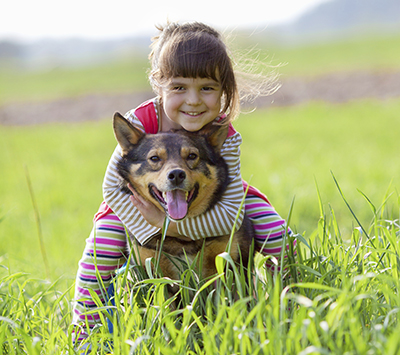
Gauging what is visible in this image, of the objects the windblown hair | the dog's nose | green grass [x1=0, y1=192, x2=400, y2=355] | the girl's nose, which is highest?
the windblown hair

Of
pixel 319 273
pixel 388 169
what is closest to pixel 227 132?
pixel 319 273

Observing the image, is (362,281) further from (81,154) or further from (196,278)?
(81,154)

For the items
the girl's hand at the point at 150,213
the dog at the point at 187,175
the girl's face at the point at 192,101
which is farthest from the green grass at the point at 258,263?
the girl's face at the point at 192,101

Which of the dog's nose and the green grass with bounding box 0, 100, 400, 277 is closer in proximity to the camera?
the dog's nose

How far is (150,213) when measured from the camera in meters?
2.48

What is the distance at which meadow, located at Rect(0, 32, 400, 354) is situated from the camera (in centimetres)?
172

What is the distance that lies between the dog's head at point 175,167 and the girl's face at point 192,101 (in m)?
0.07

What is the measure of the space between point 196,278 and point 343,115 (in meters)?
10.8

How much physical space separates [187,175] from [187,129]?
412mm

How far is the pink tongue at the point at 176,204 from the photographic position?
2307 mm

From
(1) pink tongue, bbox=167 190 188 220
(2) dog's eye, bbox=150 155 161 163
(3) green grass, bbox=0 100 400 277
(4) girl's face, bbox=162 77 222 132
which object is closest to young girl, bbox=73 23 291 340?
(4) girl's face, bbox=162 77 222 132

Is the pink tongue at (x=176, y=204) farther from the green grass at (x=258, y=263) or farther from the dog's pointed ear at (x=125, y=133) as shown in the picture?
the dog's pointed ear at (x=125, y=133)

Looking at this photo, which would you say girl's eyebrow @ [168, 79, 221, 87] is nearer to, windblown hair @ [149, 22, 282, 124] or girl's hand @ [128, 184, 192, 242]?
windblown hair @ [149, 22, 282, 124]

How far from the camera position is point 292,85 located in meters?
18.0
